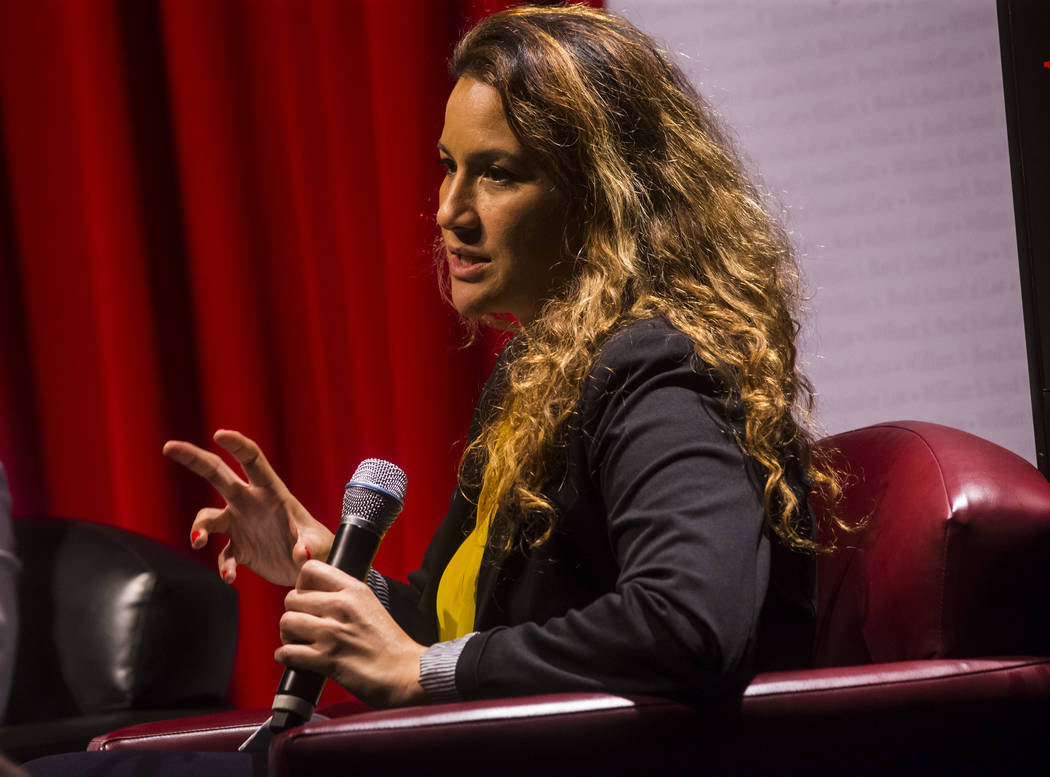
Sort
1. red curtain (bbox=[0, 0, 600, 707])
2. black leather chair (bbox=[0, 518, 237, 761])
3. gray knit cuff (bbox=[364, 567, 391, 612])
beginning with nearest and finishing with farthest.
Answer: gray knit cuff (bbox=[364, 567, 391, 612]), black leather chair (bbox=[0, 518, 237, 761]), red curtain (bbox=[0, 0, 600, 707])

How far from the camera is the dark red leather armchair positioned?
868 millimetres

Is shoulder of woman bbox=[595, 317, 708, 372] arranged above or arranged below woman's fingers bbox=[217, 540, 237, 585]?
above

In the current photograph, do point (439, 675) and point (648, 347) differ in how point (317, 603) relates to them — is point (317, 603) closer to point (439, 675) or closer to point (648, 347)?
point (439, 675)

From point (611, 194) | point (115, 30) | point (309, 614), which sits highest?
point (115, 30)

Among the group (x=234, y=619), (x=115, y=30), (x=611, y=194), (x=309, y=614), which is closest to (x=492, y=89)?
(x=611, y=194)

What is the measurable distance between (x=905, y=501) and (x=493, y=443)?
462 mm

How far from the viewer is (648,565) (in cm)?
89

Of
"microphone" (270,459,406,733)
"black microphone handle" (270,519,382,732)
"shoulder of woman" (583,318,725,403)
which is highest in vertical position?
"shoulder of woman" (583,318,725,403)

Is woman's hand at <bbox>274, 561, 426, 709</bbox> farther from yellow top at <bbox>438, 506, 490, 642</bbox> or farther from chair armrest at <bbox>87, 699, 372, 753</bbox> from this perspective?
chair armrest at <bbox>87, 699, 372, 753</bbox>

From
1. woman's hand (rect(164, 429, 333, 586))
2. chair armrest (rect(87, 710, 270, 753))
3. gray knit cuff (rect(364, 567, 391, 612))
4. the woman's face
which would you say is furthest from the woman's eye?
chair armrest (rect(87, 710, 270, 753))

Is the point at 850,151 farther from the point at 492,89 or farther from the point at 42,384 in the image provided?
the point at 42,384

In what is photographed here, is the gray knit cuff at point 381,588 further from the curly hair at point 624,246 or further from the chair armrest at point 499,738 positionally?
the chair armrest at point 499,738

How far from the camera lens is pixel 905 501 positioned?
3.62 ft

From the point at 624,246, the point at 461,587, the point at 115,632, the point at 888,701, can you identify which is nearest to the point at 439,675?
the point at 461,587
